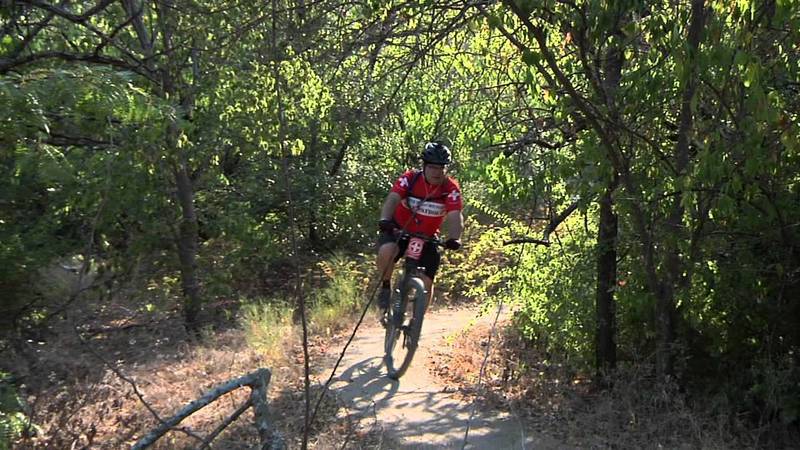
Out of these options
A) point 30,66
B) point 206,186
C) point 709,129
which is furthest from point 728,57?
point 206,186

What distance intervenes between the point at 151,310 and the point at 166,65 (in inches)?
91.0

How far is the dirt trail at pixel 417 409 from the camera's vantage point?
18.3ft

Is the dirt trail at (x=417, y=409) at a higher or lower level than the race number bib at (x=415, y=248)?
lower

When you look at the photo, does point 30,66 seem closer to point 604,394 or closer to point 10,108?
point 10,108

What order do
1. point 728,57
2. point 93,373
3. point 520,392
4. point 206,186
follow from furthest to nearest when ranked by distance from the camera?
point 206,186 → point 520,392 → point 93,373 → point 728,57

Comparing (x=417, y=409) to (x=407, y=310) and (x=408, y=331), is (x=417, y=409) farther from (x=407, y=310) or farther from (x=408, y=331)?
(x=407, y=310)

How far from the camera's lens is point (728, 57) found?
13.0ft

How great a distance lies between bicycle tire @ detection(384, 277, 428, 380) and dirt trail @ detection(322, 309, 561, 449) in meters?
0.13

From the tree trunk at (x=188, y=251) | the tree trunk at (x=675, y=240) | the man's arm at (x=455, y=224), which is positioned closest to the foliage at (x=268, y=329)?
the tree trunk at (x=188, y=251)

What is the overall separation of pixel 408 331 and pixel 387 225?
0.96m

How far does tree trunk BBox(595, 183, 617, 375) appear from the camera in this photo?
6250 millimetres


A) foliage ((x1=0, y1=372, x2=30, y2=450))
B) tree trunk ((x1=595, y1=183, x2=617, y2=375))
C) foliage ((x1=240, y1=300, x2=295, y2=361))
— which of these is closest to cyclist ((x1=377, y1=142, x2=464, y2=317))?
tree trunk ((x1=595, y1=183, x2=617, y2=375))

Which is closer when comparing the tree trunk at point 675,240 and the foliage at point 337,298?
the tree trunk at point 675,240

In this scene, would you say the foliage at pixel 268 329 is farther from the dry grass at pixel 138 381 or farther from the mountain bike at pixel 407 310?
the mountain bike at pixel 407 310
